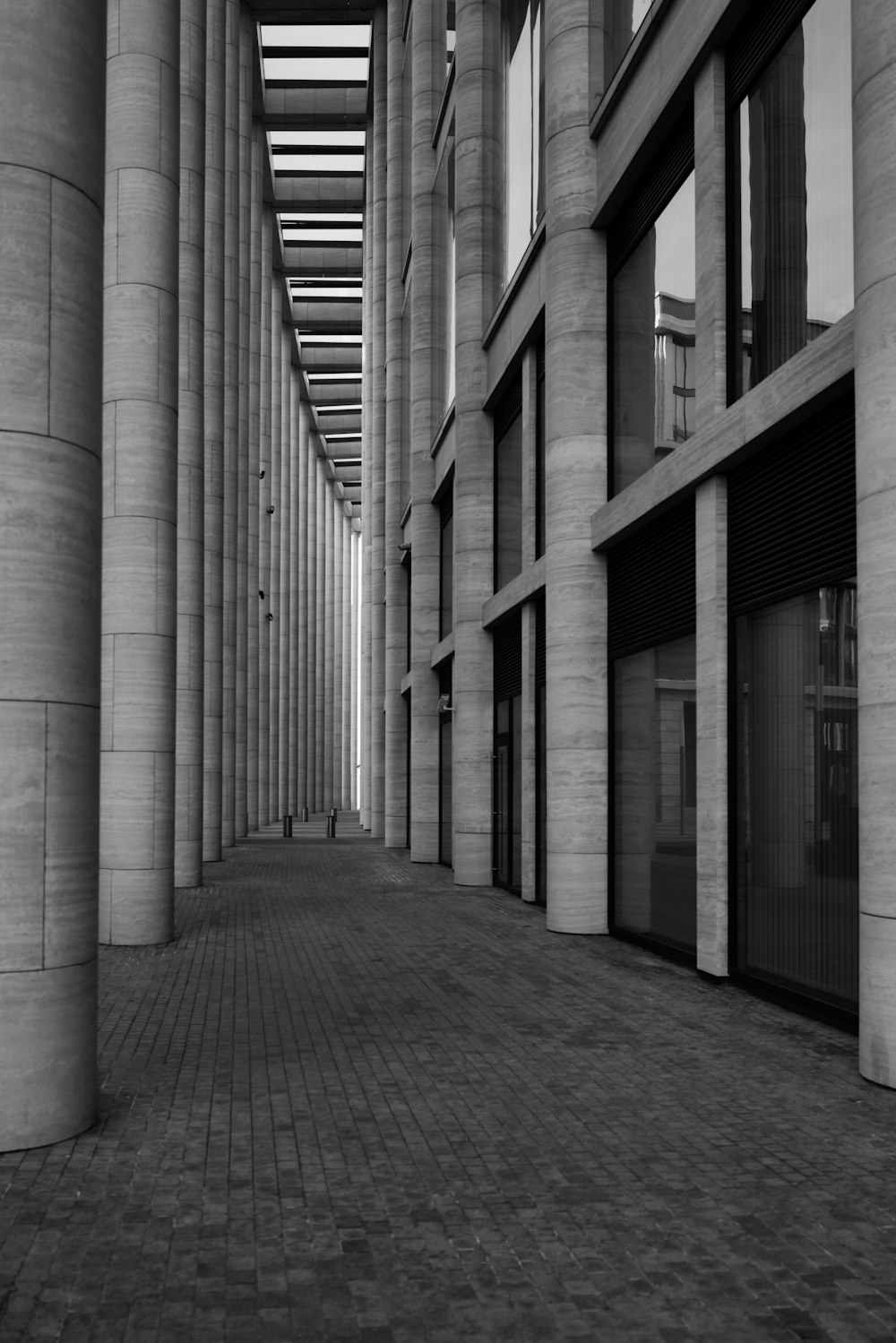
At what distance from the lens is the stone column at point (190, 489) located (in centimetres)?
2455

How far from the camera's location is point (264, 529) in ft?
176

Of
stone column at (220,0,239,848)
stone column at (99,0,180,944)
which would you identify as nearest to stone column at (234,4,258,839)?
stone column at (220,0,239,848)

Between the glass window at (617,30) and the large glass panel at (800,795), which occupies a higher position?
the glass window at (617,30)

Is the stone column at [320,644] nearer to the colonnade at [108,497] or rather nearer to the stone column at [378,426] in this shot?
the stone column at [378,426]

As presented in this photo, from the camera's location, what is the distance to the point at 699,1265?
5.22 m

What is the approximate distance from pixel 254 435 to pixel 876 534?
1553 inches

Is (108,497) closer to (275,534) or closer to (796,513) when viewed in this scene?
(796,513)

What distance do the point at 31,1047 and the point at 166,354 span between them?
11.4m

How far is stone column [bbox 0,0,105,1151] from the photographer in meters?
6.93

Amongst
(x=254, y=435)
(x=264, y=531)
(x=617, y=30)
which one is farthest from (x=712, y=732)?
(x=264, y=531)

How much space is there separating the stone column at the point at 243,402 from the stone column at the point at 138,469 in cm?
2353

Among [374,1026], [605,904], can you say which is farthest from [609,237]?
[374,1026]

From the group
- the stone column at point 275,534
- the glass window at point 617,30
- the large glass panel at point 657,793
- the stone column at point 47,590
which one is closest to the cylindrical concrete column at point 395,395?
the stone column at point 275,534

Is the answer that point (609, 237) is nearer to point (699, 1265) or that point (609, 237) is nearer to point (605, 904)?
point (605, 904)
